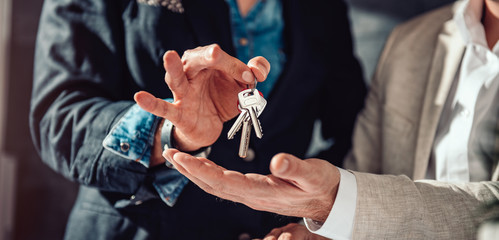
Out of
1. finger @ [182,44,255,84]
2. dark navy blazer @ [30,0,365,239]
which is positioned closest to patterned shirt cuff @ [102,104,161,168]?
dark navy blazer @ [30,0,365,239]

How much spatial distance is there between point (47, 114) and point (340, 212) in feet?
1.78

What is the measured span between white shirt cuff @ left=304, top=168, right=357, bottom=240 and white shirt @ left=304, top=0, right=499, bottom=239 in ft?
0.98

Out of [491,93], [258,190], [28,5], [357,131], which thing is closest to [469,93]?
[491,93]

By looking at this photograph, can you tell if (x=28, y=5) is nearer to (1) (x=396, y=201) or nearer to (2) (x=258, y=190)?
(2) (x=258, y=190)

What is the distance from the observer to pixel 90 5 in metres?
0.68

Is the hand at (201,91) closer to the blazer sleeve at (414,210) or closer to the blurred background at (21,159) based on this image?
the blazer sleeve at (414,210)

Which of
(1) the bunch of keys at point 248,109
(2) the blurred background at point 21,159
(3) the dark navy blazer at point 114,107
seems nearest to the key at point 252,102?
(1) the bunch of keys at point 248,109

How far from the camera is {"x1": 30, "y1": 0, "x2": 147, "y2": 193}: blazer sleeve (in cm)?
63

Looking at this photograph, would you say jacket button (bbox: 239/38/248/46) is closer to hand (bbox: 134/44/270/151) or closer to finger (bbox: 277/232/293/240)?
hand (bbox: 134/44/270/151)

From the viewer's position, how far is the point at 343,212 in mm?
543

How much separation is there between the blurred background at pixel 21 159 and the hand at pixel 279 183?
29.0 inches

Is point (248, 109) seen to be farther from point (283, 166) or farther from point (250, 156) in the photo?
point (250, 156)

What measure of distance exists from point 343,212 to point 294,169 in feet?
0.49

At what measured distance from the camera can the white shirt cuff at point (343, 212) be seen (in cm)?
54
